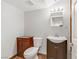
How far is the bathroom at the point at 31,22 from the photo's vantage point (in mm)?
2797

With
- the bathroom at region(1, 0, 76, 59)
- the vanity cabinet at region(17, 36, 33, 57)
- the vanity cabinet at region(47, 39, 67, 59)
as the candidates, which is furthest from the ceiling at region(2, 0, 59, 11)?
the vanity cabinet at region(47, 39, 67, 59)

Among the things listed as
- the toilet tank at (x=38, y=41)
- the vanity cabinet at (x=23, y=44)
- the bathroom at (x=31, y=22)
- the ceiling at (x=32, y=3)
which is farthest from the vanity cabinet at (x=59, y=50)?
the ceiling at (x=32, y=3)

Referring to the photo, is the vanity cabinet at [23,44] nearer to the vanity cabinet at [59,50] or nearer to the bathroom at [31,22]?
the bathroom at [31,22]

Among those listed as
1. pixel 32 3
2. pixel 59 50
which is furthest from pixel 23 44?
pixel 32 3

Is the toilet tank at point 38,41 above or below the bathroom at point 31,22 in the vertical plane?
below

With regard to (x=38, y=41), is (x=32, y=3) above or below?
above

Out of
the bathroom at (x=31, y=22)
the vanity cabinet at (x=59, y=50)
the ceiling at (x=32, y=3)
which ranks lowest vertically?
the vanity cabinet at (x=59, y=50)

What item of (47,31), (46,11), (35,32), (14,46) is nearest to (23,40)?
(14,46)

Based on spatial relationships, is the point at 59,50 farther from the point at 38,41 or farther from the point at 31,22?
the point at 31,22

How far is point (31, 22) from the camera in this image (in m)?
3.62

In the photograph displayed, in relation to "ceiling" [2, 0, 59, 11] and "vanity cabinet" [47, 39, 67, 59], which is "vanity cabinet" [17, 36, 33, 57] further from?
"ceiling" [2, 0, 59, 11]

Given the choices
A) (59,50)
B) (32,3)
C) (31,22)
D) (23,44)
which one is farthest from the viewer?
(31,22)

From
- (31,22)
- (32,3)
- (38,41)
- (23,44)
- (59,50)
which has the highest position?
(32,3)

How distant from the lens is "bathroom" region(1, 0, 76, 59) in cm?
280
